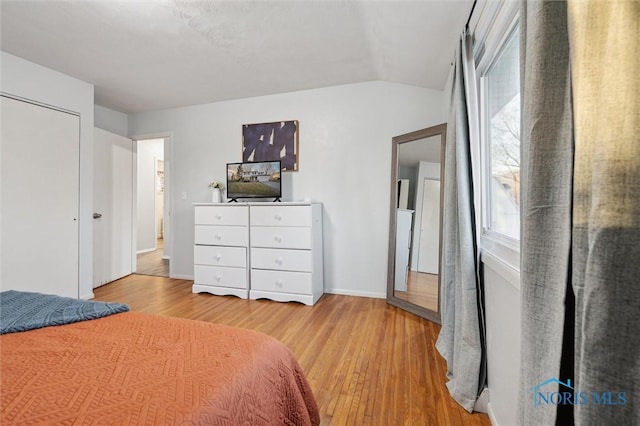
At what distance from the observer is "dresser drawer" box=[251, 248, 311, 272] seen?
115 inches

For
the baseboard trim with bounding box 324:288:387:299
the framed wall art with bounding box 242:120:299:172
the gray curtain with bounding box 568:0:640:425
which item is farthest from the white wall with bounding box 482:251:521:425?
the framed wall art with bounding box 242:120:299:172

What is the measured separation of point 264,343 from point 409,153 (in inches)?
94.5

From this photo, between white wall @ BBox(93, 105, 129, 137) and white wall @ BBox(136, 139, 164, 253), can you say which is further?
white wall @ BBox(136, 139, 164, 253)

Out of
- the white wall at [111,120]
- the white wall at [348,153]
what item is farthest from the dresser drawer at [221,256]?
the white wall at [111,120]

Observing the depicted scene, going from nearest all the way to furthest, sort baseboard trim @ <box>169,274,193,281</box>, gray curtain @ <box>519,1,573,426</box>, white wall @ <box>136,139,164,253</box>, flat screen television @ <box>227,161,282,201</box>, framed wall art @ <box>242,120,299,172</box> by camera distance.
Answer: gray curtain @ <box>519,1,573,426</box>, flat screen television @ <box>227,161,282,201</box>, framed wall art @ <box>242,120,299,172</box>, baseboard trim @ <box>169,274,193,281</box>, white wall @ <box>136,139,164,253</box>

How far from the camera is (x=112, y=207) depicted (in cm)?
377

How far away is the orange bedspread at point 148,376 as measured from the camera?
631 mm

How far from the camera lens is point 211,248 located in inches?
128

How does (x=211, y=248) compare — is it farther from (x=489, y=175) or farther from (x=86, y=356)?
(x=489, y=175)

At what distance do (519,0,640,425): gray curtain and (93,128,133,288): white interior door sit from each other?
441cm

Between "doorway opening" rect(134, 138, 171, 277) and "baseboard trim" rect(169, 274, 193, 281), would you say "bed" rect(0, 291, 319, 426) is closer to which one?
"baseboard trim" rect(169, 274, 193, 281)

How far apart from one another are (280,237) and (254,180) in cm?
83

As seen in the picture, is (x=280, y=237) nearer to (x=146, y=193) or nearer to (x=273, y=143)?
(x=273, y=143)

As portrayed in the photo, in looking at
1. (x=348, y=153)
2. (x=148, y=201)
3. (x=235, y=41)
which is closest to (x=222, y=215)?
(x=348, y=153)
